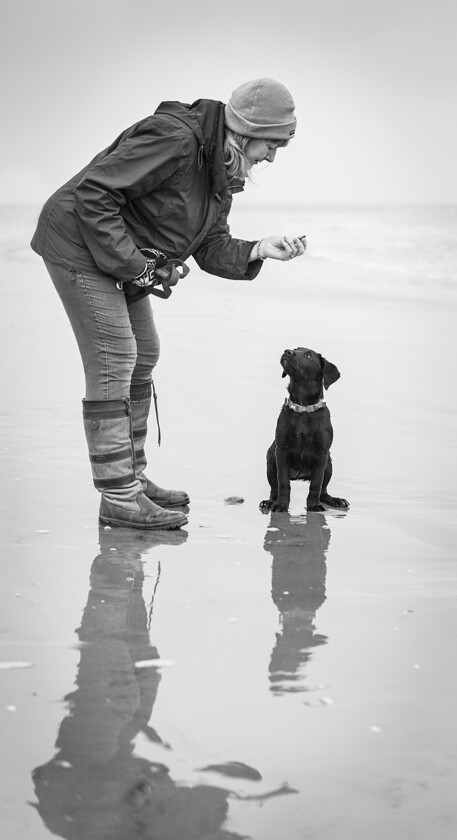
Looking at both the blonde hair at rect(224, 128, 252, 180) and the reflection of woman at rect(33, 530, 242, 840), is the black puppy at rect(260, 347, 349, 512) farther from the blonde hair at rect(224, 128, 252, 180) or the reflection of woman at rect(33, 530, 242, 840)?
the reflection of woman at rect(33, 530, 242, 840)

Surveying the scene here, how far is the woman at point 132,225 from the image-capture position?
372cm

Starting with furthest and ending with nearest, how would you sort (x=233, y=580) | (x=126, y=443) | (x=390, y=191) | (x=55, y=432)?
(x=390, y=191) → (x=55, y=432) → (x=126, y=443) → (x=233, y=580)

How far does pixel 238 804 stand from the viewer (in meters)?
2.05

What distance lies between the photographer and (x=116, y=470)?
4055mm

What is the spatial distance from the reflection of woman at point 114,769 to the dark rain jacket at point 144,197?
139cm

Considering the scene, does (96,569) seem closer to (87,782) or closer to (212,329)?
(87,782)

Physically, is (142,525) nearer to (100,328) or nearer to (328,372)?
(100,328)

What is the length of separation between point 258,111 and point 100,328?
0.90 metres

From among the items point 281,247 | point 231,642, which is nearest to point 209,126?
point 281,247

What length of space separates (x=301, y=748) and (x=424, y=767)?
243mm

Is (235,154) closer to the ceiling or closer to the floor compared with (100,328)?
closer to the ceiling

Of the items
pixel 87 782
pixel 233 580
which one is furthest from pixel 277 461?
pixel 87 782

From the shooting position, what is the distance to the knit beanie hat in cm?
377

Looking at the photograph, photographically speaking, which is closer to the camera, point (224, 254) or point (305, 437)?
point (224, 254)
